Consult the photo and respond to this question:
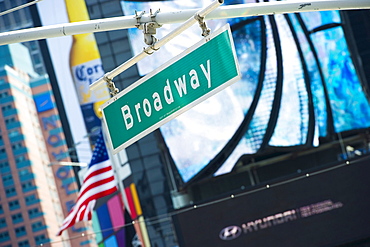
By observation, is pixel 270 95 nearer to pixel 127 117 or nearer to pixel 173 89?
pixel 127 117

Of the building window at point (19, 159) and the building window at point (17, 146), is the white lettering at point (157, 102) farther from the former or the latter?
the building window at point (17, 146)

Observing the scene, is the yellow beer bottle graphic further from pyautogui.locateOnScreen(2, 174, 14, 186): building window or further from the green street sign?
pyautogui.locateOnScreen(2, 174, 14, 186): building window

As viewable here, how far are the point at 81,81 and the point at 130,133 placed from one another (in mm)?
22928

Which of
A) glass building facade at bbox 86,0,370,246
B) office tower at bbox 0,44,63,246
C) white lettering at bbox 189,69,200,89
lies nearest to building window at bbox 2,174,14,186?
office tower at bbox 0,44,63,246

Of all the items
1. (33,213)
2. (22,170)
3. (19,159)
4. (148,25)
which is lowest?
(148,25)

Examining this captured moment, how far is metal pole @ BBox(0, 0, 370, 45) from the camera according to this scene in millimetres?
7707

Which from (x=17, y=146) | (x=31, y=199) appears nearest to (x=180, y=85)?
(x=31, y=199)

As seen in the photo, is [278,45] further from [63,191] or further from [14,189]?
[63,191]

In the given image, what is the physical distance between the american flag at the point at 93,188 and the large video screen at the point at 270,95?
12.2ft

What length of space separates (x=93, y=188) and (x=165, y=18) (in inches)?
541

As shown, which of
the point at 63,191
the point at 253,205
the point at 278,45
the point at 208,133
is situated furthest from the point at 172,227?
the point at 63,191

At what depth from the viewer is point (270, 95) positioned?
2534cm

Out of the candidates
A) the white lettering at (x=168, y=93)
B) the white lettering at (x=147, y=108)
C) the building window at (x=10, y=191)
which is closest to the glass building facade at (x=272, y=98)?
the white lettering at (x=147, y=108)

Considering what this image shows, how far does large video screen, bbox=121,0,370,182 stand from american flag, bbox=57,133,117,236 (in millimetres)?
3717
